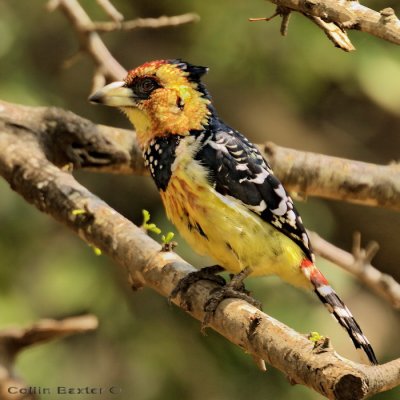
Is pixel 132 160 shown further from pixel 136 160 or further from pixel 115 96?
pixel 115 96

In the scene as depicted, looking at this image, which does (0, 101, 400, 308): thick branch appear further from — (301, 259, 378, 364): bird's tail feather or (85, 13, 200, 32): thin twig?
(301, 259, 378, 364): bird's tail feather

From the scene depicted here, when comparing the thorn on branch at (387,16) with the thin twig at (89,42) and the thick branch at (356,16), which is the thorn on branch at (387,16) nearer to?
the thick branch at (356,16)

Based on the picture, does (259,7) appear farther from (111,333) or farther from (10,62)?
(111,333)

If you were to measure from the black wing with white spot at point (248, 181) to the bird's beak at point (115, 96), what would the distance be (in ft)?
0.95

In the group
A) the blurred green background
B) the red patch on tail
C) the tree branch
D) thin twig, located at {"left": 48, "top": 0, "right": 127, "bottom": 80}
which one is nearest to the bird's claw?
the red patch on tail

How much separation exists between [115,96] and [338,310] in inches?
40.0

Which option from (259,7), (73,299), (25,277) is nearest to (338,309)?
(73,299)

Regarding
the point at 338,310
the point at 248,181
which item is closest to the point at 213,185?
the point at 248,181

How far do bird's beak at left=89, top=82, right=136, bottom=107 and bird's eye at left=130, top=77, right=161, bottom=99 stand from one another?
0.02 metres

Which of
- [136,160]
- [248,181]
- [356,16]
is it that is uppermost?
[356,16]

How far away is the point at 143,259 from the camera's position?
9.81ft

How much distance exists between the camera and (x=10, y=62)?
16.4ft

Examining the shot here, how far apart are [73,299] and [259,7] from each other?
187 cm

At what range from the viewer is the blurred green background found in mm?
4522
